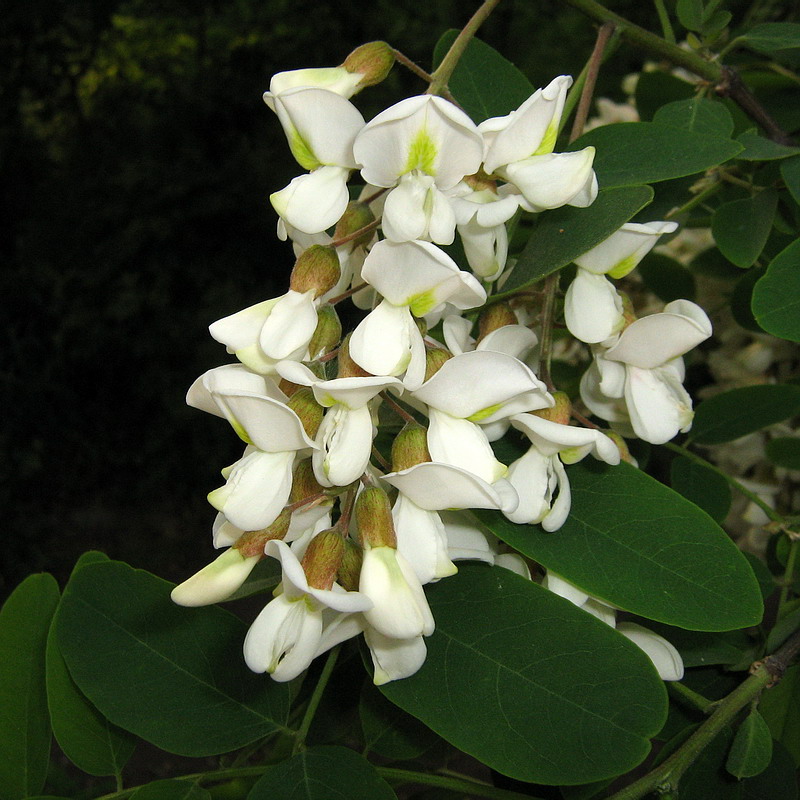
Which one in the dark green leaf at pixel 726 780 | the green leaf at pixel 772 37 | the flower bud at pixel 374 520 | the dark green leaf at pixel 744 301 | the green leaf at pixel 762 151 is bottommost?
the dark green leaf at pixel 726 780

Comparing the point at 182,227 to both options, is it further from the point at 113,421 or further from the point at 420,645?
the point at 420,645

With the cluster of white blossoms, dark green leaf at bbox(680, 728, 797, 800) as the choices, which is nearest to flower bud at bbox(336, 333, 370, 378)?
the cluster of white blossoms

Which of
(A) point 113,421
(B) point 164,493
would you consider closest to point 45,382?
(A) point 113,421

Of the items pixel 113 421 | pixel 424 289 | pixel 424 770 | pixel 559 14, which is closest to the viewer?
pixel 424 289

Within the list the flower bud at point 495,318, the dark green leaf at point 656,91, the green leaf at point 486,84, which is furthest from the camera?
the dark green leaf at point 656,91

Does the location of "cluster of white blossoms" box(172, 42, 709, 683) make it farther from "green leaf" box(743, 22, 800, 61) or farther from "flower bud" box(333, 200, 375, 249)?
"green leaf" box(743, 22, 800, 61)

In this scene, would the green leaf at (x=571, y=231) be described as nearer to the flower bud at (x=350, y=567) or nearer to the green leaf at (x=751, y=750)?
the flower bud at (x=350, y=567)

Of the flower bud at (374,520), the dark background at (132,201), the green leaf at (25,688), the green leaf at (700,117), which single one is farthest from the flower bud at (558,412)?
the dark background at (132,201)
